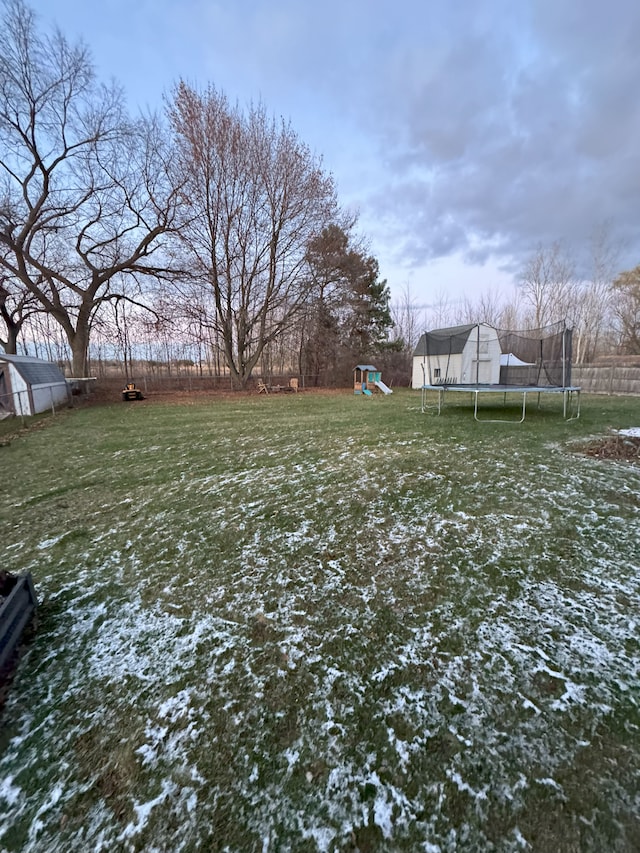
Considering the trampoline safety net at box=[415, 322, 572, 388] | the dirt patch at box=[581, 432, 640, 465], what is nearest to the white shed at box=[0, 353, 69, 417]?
the trampoline safety net at box=[415, 322, 572, 388]

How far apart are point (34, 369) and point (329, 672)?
511 inches

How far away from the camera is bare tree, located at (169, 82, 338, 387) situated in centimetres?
1357

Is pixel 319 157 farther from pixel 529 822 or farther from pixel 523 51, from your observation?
pixel 529 822

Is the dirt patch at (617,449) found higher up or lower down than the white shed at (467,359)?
lower down

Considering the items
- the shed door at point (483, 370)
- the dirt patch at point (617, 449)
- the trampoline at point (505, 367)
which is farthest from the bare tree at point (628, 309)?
the dirt patch at point (617, 449)

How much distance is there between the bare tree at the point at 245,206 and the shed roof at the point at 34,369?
6768 mm

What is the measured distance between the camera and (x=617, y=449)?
473 cm

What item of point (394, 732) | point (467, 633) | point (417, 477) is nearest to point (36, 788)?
point (394, 732)

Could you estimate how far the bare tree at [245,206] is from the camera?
44.5ft

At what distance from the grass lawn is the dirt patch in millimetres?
1310

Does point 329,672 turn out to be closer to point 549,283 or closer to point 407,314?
point 407,314

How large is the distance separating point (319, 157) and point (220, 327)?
851 centimetres

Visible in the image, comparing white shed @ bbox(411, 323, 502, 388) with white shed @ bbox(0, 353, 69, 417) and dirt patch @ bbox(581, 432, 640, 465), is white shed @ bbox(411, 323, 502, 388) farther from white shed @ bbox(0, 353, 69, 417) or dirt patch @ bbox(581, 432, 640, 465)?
white shed @ bbox(0, 353, 69, 417)

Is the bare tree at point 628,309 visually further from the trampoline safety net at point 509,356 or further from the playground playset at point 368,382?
the playground playset at point 368,382
